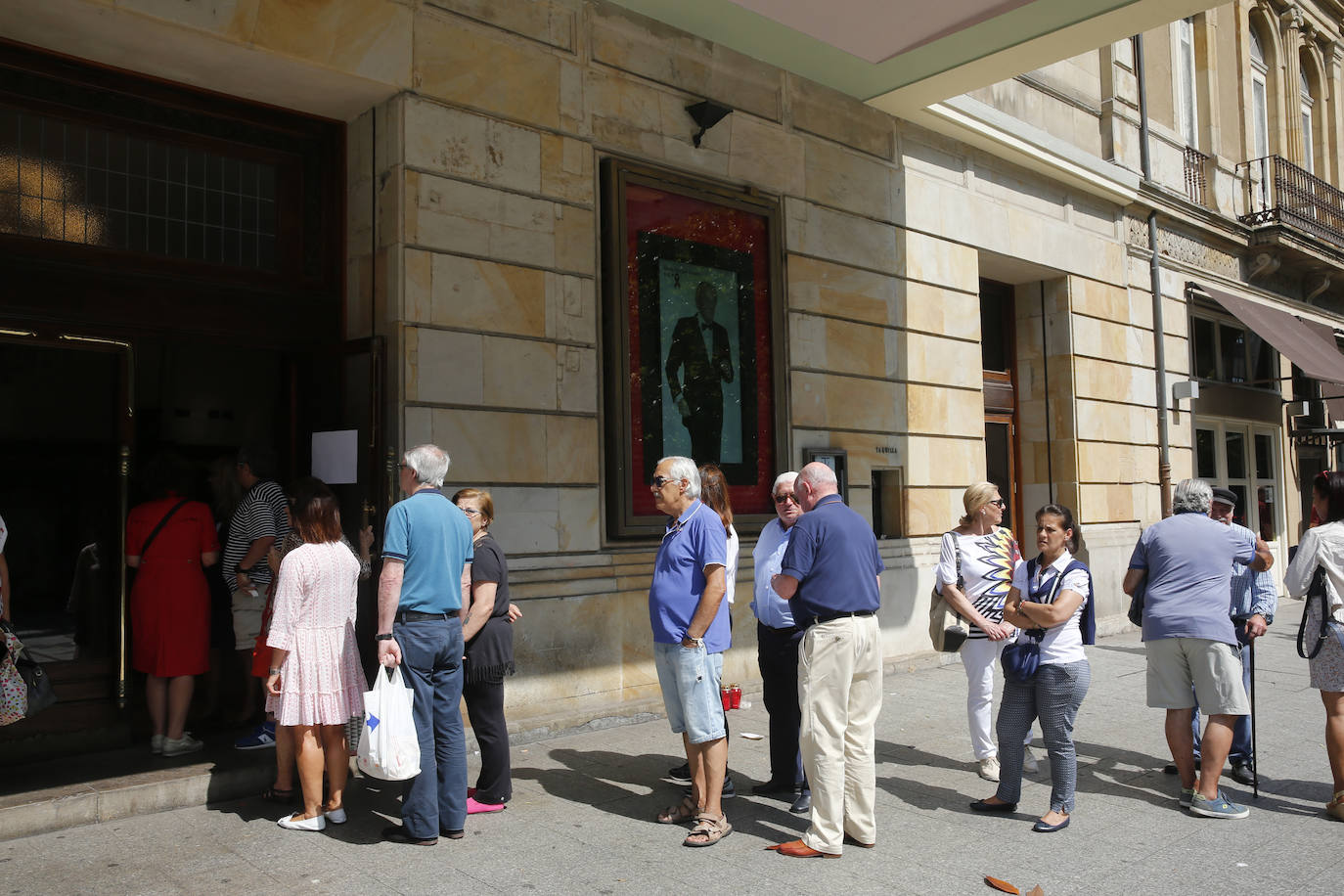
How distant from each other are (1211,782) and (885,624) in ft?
15.1

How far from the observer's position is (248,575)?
20.9 feet

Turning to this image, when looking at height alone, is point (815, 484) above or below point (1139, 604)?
above

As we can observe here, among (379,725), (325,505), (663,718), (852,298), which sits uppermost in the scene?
(852,298)

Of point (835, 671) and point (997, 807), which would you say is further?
point (997, 807)

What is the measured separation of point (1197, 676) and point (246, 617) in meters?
5.69

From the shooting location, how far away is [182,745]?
237 inches

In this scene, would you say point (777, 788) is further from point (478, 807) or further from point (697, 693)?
point (478, 807)

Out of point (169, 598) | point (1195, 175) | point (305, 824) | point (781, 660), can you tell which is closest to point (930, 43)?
point (781, 660)

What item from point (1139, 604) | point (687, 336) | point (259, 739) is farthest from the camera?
point (687, 336)

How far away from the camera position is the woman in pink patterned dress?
16.5ft

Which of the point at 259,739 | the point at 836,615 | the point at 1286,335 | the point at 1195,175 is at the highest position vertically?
the point at 1195,175

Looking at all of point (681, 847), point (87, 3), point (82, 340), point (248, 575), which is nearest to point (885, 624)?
point (681, 847)

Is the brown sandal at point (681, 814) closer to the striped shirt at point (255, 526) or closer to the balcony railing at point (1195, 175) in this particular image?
the striped shirt at point (255, 526)

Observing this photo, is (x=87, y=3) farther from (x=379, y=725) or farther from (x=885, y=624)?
(x=885, y=624)
